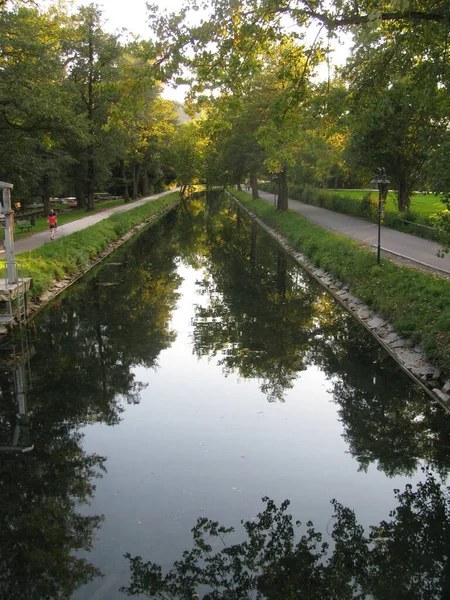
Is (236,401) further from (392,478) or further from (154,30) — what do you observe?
(154,30)

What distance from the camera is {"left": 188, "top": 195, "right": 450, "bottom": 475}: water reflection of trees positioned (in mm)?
9266

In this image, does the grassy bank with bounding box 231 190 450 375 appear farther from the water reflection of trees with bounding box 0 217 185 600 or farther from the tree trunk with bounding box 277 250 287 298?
the water reflection of trees with bounding box 0 217 185 600

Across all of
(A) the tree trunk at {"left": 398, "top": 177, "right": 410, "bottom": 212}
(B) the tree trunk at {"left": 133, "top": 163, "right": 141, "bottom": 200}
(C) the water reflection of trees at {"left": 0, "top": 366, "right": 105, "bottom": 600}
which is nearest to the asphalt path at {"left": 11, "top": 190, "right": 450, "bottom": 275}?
(A) the tree trunk at {"left": 398, "top": 177, "right": 410, "bottom": 212}

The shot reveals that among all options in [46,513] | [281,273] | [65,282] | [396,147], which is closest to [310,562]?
[46,513]

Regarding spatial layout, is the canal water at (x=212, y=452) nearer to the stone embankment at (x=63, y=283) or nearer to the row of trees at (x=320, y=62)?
the stone embankment at (x=63, y=283)

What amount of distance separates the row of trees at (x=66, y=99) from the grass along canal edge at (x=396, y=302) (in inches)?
310

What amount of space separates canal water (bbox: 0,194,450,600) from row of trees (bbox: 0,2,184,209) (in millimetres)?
5481

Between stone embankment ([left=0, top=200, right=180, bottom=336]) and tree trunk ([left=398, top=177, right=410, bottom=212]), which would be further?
tree trunk ([left=398, top=177, right=410, bottom=212])

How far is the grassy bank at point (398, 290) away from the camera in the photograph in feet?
39.5

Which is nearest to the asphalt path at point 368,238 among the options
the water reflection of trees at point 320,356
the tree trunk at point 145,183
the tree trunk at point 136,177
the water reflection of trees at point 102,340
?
the water reflection of trees at point 320,356

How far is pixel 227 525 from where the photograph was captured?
6945 millimetres

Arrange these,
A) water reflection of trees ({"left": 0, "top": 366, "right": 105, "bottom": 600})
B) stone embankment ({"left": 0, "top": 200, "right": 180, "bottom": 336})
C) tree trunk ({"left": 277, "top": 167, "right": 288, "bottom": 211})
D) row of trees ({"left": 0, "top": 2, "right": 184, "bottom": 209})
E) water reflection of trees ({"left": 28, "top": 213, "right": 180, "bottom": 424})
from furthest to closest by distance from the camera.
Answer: tree trunk ({"left": 277, "top": 167, "right": 288, "bottom": 211}) → stone embankment ({"left": 0, "top": 200, "right": 180, "bottom": 336}) → water reflection of trees ({"left": 28, "top": 213, "right": 180, "bottom": 424}) → row of trees ({"left": 0, "top": 2, "right": 184, "bottom": 209}) → water reflection of trees ({"left": 0, "top": 366, "right": 105, "bottom": 600})

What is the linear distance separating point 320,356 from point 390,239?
46.3ft

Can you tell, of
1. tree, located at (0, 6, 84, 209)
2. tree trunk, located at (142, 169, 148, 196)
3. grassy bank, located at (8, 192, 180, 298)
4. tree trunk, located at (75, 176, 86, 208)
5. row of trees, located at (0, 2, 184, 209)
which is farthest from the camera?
tree trunk, located at (142, 169, 148, 196)
